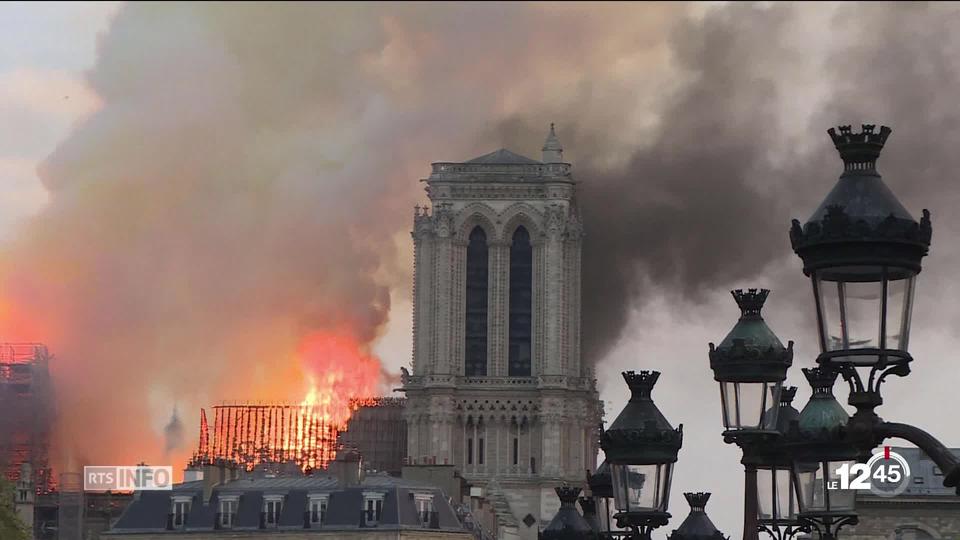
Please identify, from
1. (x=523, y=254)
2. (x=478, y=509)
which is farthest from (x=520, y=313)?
(x=478, y=509)

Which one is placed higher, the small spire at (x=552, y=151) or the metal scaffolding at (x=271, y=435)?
the small spire at (x=552, y=151)

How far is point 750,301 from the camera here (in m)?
37.2

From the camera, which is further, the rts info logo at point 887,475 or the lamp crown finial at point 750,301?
the rts info logo at point 887,475

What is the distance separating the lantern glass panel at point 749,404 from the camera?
33562 mm

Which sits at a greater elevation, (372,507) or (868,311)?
(372,507)

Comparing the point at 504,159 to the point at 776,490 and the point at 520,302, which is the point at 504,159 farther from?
the point at 776,490

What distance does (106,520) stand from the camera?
13238 cm

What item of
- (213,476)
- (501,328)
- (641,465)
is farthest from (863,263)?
(501,328)

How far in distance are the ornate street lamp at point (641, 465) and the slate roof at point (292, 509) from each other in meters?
74.3

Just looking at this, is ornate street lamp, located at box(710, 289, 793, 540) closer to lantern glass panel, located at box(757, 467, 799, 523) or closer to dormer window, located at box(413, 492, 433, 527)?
lantern glass panel, located at box(757, 467, 799, 523)

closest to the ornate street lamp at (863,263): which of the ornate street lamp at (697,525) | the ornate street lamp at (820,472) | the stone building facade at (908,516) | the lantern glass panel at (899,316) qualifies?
the lantern glass panel at (899,316)

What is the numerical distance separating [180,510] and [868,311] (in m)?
93.1

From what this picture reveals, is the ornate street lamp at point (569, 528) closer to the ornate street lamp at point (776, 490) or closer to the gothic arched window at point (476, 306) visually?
the ornate street lamp at point (776, 490)

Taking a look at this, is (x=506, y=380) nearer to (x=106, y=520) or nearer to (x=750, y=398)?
(x=106, y=520)
